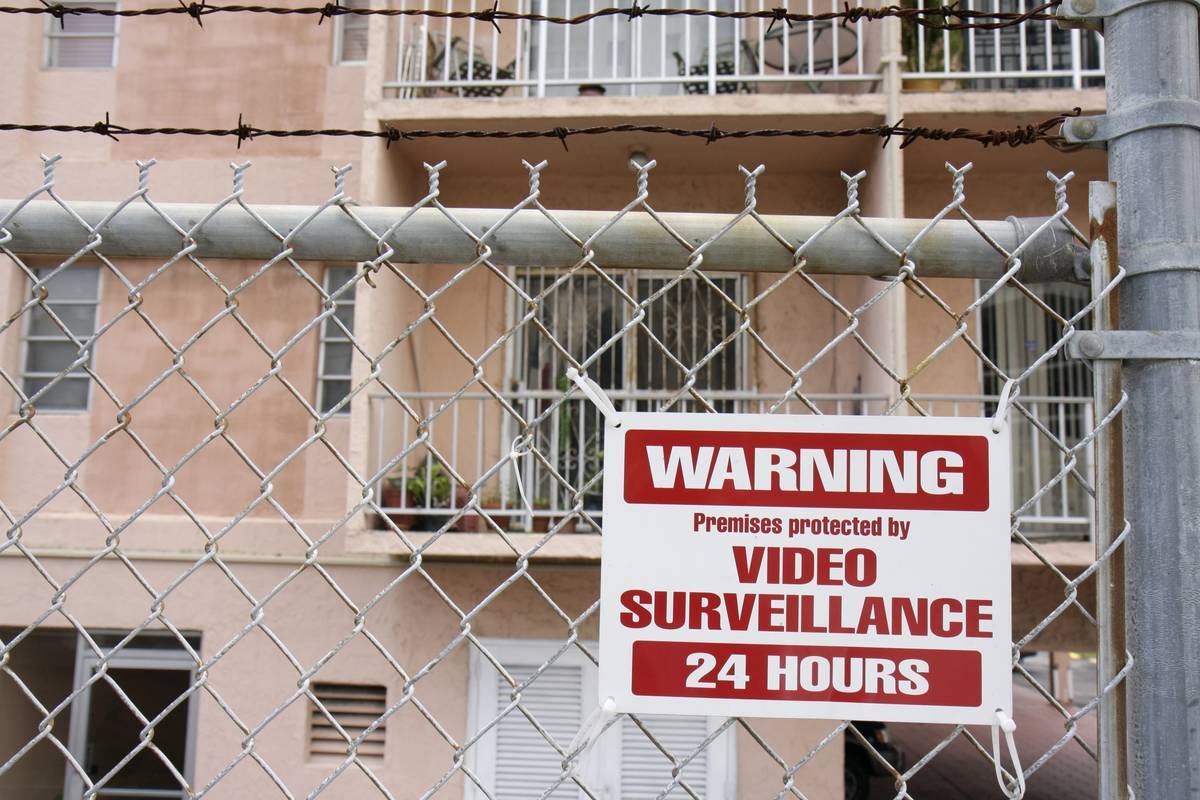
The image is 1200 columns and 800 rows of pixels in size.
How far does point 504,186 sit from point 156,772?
18.7 feet

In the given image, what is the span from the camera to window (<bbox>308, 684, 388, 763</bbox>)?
23.5 feet

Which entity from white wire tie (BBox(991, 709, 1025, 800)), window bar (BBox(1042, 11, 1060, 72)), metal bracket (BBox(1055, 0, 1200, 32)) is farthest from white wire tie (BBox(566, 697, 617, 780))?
window bar (BBox(1042, 11, 1060, 72))

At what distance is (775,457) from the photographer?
1.34 metres

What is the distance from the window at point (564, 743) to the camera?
22.5 ft

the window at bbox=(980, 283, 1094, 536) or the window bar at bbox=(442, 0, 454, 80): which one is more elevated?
the window bar at bbox=(442, 0, 454, 80)

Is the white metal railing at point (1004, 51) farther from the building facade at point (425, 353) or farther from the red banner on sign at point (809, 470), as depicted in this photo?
the red banner on sign at point (809, 470)

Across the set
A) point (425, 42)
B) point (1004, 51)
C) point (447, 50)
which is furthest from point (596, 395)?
point (1004, 51)

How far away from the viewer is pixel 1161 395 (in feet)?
4.20

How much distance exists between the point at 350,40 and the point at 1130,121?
7.81m

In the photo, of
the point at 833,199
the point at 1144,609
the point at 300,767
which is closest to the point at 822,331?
the point at 833,199

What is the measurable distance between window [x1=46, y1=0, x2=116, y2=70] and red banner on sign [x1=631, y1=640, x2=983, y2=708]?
8.73m

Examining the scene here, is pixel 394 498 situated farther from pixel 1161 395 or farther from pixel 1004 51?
→ pixel 1161 395

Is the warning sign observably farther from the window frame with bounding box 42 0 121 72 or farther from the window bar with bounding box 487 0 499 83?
the window frame with bounding box 42 0 121 72

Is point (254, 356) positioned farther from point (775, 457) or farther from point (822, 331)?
point (775, 457)
